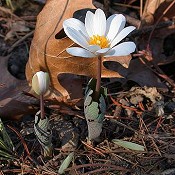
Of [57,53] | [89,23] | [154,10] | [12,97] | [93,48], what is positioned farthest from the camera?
[154,10]

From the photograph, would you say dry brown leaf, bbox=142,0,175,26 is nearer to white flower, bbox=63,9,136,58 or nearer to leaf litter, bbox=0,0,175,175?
leaf litter, bbox=0,0,175,175

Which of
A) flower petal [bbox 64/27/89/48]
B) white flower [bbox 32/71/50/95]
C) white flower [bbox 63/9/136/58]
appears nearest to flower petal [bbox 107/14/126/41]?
white flower [bbox 63/9/136/58]

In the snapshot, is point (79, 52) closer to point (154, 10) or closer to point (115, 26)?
point (115, 26)

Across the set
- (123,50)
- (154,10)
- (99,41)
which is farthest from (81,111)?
(154,10)

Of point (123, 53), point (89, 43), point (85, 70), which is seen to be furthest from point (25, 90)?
point (123, 53)

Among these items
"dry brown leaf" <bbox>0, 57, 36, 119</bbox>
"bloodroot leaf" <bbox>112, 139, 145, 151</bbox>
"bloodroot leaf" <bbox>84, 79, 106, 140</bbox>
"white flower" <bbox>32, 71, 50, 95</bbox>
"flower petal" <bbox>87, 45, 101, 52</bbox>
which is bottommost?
"bloodroot leaf" <bbox>112, 139, 145, 151</bbox>

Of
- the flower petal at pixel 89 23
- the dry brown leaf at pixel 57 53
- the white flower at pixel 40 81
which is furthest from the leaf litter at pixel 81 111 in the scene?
the white flower at pixel 40 81

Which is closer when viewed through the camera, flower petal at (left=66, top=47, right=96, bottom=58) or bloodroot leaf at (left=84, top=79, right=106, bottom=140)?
flower petal at (left=66, top=47, right=96, bottom=58)

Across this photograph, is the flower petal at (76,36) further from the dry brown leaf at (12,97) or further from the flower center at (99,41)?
the dry brown leaf at (12,97)
